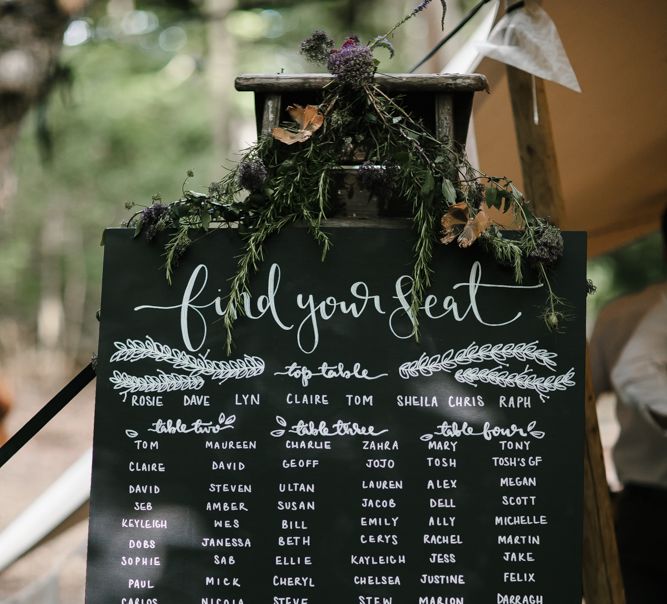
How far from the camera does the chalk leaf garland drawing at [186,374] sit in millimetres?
1638

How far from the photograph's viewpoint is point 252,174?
1623 millimetres

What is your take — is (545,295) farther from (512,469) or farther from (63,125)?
(63,125)

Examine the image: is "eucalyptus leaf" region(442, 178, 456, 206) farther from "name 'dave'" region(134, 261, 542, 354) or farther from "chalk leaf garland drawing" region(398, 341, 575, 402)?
"chalk leaf garland drawing" region(398, 341, 575, 402)

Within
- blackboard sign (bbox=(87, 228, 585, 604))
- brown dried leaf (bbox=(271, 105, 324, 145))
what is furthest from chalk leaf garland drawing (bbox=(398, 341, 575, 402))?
brown dried leaf (bbox=(271, 105, 324, 145))

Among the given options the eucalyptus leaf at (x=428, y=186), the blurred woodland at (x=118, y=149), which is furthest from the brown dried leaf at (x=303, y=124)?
the blurred woodland at (x=118, y=149)

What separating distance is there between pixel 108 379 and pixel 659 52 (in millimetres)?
2235

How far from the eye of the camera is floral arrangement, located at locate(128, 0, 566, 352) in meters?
1.62

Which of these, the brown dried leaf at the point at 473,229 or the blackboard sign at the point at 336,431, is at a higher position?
the brown dried leaf at the point at 473,229

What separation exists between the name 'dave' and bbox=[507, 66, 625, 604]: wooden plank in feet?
1.92

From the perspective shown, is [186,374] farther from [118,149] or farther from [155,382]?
[118,149]

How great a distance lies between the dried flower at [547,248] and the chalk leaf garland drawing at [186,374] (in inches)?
23.1

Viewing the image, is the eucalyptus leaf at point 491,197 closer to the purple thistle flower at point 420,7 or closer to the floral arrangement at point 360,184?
the floral arrangement at point 360,184

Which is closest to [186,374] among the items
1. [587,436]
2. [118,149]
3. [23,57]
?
[587,436]

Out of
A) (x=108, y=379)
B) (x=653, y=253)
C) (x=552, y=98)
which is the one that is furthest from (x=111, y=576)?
(x=653, y=253)
